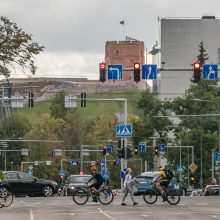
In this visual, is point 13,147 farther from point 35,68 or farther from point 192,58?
point 35,68

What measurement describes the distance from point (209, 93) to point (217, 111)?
9.15 metres

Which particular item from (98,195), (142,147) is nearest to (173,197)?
(98,195)

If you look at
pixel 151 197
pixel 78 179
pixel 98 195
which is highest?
pixel 78 179

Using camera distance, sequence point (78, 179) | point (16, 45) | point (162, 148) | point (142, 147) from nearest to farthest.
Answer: point (16, 45)
point (78, 179)
point (142, 147)
point (162, 148)

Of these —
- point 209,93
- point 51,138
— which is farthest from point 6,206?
point 51,138

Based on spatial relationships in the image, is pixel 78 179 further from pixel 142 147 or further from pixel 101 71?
pixel 142 147

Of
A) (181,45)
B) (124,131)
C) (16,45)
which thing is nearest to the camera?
(16,45)

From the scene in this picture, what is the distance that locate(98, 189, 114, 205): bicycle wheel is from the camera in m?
42.3

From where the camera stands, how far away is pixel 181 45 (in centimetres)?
14625

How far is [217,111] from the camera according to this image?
9650 centimetres

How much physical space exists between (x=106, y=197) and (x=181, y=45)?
105190 millimetres

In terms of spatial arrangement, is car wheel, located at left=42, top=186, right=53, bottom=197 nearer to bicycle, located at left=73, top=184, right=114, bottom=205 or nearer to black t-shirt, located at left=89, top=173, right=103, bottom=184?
bicycle, located at left=73, top=184, right=114, bottom=205

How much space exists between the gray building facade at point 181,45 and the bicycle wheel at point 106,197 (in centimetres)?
10228

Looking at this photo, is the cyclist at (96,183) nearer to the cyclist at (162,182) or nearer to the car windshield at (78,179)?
the cyclist at (162,182)
